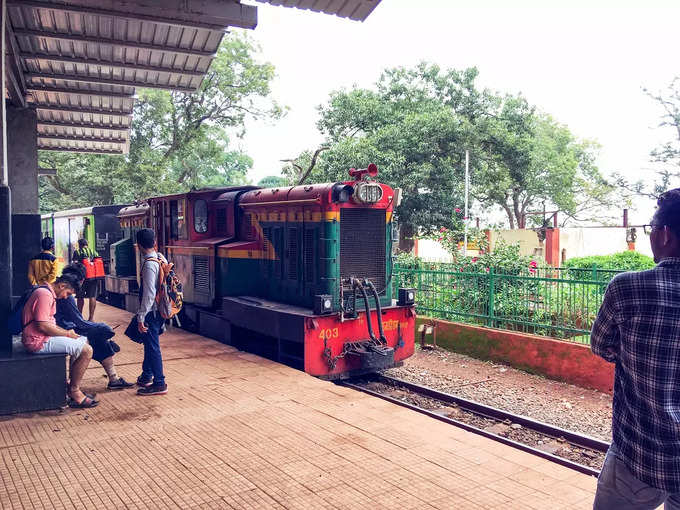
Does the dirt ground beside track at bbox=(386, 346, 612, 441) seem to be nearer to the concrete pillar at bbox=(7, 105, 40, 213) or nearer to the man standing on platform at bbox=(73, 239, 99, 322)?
the man standing on platform at bbox=(73, 239, 99, 322)

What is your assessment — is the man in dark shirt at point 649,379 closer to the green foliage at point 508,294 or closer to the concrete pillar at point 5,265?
the concrete pillar at point 5,265

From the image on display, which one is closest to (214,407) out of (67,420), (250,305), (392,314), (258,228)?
(67,420)

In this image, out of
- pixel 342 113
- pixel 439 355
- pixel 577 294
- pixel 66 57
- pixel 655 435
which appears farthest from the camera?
pixel 342 113

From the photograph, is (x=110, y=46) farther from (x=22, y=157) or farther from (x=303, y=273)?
(x=303, y=273)

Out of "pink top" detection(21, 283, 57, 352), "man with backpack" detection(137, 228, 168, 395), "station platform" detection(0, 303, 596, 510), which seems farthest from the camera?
"man with backpack" detection(137, 228, 168, 395)

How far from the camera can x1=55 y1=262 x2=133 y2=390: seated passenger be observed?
6.12 metres

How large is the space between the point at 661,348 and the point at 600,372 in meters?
6.45

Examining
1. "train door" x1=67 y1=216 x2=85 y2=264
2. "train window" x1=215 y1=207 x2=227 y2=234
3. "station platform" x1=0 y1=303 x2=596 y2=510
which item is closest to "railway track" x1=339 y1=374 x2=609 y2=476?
"station platform" x1=0 y1=303 x2=596 y2=510

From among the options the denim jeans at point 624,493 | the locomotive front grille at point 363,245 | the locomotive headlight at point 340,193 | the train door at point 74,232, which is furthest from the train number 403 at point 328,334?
the train door at point 74,232

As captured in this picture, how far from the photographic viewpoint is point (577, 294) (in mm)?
8711

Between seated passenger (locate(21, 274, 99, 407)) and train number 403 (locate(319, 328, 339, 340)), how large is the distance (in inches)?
110

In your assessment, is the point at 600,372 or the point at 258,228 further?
the point at 258,228

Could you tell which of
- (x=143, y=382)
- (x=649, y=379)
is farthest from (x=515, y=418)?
(x=649, y=379)

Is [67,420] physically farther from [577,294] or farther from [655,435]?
[577,294]
